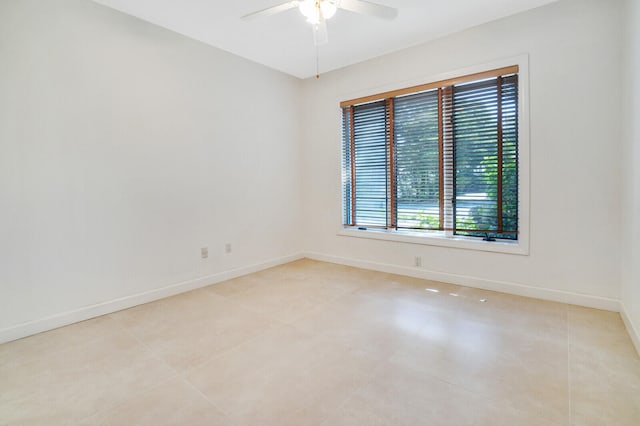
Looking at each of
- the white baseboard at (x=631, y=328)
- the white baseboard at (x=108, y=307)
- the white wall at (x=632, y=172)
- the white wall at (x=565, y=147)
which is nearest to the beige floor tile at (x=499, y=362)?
the white baseboard at (x=631, y=328)

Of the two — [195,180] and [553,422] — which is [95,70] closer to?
[195,180]

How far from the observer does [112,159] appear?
9.59 feet

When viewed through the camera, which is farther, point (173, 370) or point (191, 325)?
point (191, 325)

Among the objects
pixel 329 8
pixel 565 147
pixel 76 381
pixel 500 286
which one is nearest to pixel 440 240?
pixel 500 286

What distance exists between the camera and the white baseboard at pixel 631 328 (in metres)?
2.11

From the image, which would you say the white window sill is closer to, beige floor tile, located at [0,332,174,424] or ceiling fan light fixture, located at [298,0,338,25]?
ceiling fan light fixture, located at [298,0,338,25]

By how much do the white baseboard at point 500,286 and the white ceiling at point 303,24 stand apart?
8.92 ft

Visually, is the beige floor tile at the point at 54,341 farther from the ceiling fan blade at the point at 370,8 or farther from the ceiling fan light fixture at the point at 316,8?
the ceiling fan blade at the point at 370,8

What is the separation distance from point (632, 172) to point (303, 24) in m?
3.13

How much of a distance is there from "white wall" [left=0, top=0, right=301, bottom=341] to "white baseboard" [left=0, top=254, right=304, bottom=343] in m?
0.02

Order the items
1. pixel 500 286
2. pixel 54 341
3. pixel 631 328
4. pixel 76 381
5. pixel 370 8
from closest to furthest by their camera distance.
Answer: pixel 76 381 < pixel 370 8 < pixel 631 328 < pixel 54 341 < pixel 500 286

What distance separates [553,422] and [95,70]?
411cm

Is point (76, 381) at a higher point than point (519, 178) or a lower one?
lower

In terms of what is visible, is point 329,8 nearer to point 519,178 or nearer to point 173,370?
point 519,178
